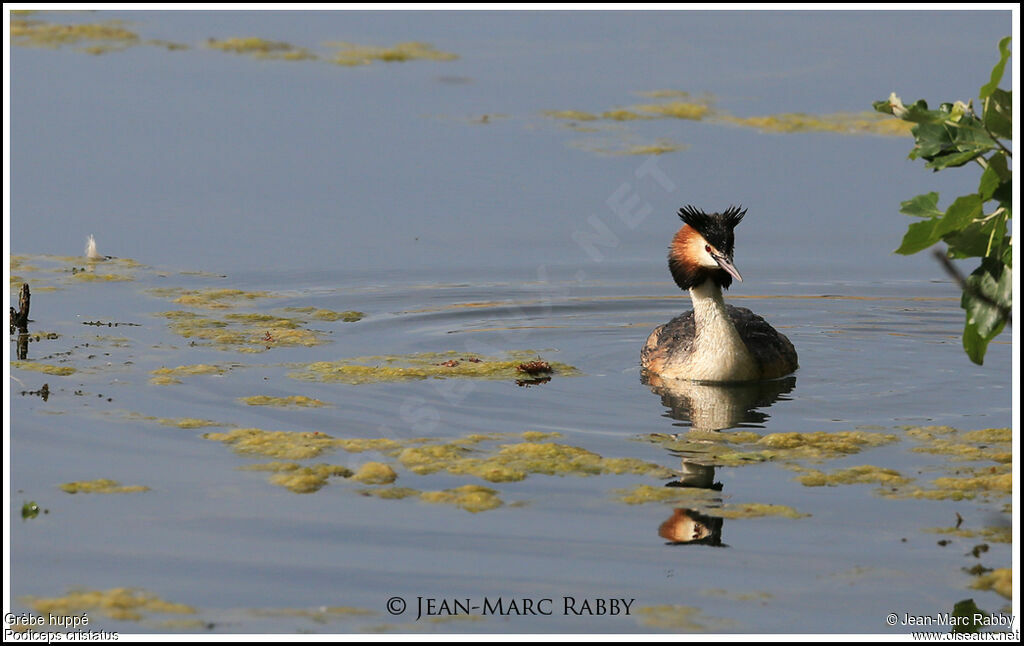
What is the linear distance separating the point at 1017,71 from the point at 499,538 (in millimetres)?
4112

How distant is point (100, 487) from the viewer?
35.2 ft

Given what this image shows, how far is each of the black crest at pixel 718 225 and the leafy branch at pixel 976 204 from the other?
525 centimetres

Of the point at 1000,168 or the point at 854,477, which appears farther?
the point at 854,477

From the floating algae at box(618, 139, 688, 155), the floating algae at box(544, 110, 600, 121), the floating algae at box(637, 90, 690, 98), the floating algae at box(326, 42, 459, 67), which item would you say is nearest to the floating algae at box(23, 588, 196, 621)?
the floating algae at box(618, 139, 688, 155)

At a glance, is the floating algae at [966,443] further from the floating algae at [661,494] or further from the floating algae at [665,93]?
the floating algae at [665,93]

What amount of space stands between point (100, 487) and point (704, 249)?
6182 millimetres

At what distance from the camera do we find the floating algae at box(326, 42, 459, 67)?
88.6 ft

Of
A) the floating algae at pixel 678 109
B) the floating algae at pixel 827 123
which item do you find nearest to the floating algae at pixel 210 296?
the floating algae at pixel 678 109

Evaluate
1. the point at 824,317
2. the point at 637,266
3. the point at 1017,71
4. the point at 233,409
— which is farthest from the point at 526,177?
the point at 1017,71

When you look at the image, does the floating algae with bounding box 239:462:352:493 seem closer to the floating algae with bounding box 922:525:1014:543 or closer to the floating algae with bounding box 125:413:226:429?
the floating algae with bounding box 125:413:226:429

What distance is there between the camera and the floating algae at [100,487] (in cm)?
1068

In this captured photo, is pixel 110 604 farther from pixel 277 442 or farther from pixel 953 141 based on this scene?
pixel 953 141

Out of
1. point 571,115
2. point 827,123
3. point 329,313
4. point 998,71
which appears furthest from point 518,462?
point 827,123

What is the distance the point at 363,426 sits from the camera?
12305 millimetres
